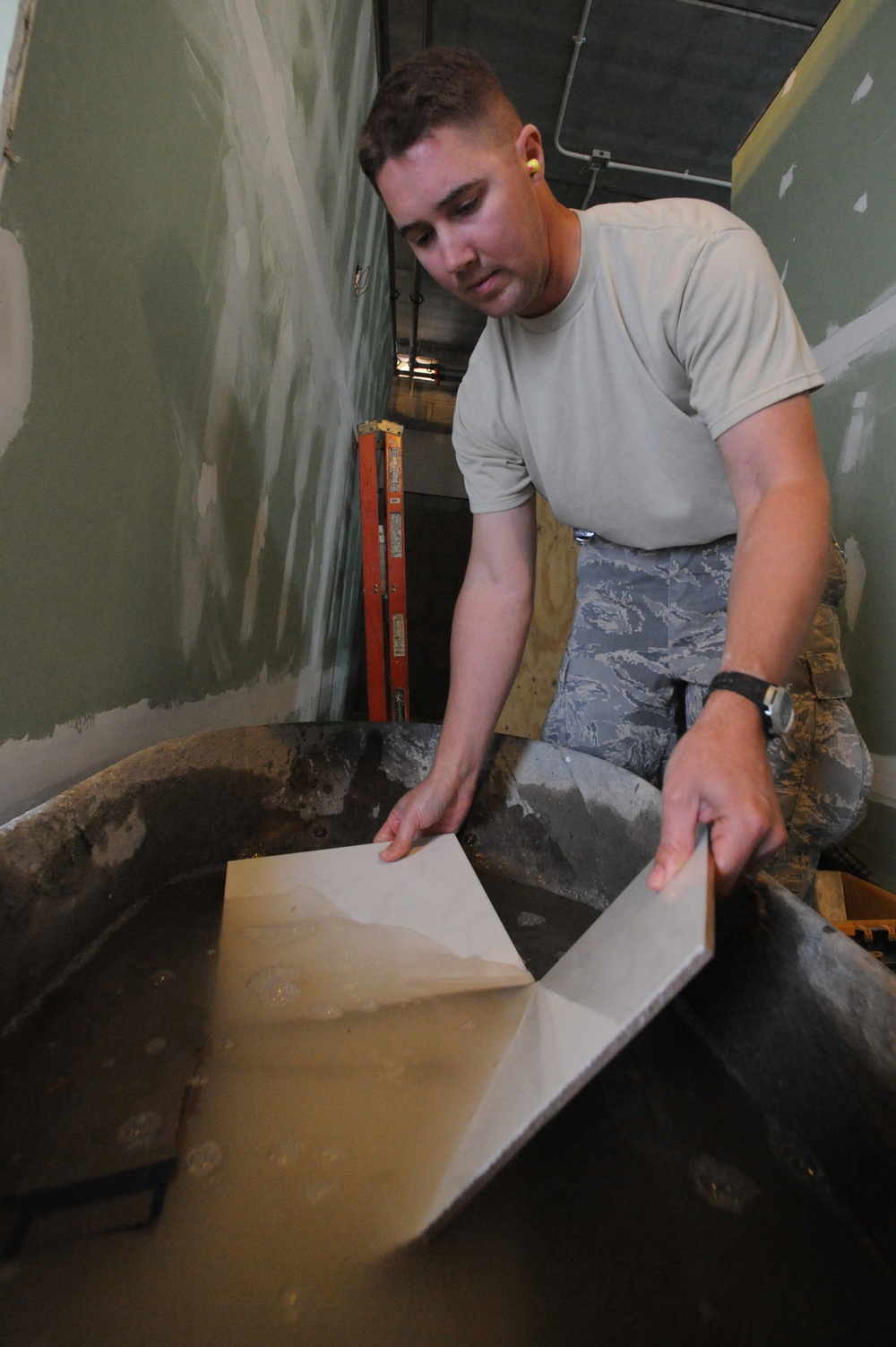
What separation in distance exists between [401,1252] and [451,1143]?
88 millimetres

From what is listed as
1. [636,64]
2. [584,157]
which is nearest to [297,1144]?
[636,64]

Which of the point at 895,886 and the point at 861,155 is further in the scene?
the point at 861,155

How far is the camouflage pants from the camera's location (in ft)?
4.28

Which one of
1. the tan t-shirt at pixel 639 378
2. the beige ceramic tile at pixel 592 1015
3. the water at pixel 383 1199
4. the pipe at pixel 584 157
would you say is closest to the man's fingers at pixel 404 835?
the water at pixel 383 1199

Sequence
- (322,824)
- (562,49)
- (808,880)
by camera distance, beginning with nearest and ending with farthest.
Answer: (322,824) → (808,880) → (562,49)

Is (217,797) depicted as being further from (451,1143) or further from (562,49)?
(562,49)

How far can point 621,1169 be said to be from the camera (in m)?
0.56

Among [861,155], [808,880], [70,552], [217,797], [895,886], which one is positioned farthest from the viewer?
[861,155]

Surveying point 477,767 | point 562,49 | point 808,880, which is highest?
point 562,49

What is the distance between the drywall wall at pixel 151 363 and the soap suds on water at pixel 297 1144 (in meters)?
0.40

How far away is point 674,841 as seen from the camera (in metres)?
0.58

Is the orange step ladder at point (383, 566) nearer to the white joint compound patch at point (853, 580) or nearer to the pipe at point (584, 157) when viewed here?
the pipe at point (584, 157)

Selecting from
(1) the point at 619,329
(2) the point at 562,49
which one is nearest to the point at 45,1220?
(1) the point at 619,329

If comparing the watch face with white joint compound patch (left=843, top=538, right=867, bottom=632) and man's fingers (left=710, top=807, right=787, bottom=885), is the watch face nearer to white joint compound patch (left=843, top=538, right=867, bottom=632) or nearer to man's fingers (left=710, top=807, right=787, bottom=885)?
man's fingers (left=710, top=807, right=787, bottom=885)
